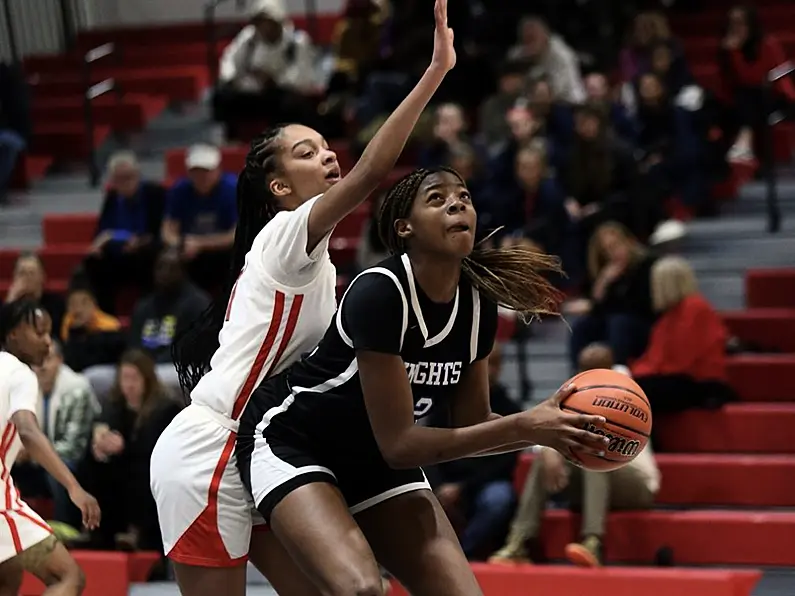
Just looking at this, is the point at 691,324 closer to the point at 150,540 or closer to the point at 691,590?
the point at 691,590

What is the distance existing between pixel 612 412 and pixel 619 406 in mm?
34

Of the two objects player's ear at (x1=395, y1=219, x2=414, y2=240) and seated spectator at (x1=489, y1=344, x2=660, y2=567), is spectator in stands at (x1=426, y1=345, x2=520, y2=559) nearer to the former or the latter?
seated spectator at (x1=489, y1=344, x2=660, y2=567)

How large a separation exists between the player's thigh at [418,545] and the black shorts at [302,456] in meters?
0.04

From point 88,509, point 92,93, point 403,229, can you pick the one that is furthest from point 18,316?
point 92,93

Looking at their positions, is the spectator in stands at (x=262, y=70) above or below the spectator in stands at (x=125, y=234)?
above

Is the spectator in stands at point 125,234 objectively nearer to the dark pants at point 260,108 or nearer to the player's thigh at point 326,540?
the dark pants at point 260,108

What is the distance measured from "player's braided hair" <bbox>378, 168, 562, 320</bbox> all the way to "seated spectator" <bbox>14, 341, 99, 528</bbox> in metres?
4.13

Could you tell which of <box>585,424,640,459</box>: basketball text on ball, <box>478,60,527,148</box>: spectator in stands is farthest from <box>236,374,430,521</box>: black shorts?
<box>478,60,527,148</box>: spectator in stands

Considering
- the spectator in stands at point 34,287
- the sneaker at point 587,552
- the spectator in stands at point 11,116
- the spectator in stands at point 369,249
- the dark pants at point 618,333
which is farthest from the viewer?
the spectator in stands at point 11,116

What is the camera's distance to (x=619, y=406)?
11.7ft

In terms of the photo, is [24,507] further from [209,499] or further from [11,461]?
[209,499]

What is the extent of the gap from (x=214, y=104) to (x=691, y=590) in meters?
6.17

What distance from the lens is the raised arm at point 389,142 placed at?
3.59 m

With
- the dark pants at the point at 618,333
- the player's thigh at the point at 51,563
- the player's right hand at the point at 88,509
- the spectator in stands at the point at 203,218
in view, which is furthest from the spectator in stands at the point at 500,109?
the player's right hand at the point at 88,509
